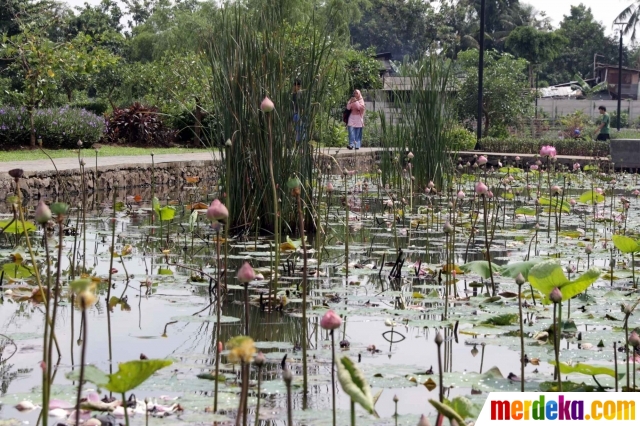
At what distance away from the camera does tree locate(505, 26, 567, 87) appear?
48.6m

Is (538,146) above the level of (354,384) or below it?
above

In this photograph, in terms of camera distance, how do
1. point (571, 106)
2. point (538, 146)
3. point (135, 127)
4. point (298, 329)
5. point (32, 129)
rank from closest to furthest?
point (298, 329), point (32, 129), point (135, 127), point (538, 146), point (571, 106)

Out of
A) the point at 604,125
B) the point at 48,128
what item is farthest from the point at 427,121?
the point at 604,125

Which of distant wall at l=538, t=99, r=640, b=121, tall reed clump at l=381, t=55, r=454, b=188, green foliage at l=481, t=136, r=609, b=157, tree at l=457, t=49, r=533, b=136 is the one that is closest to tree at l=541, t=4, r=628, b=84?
distant wall at l=538, t=99, r=640, b=121

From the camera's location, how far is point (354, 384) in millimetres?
1375

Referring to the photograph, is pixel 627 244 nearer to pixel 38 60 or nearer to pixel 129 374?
pixel 129 374

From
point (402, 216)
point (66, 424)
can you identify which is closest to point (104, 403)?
point (66, 424)

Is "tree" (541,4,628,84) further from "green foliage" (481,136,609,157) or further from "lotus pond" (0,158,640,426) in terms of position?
"lotus pond" (0,158,640,426)

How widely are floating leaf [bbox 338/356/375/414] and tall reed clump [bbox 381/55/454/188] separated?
23.7 feet

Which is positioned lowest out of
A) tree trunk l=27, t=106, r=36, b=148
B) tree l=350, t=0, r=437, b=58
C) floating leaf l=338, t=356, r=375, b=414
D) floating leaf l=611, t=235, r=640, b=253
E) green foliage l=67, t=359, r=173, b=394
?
floating leaf l=611, t=235, r=640, b=253

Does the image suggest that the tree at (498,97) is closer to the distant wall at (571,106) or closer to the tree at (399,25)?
the distant wall at (571,106)

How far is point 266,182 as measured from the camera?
516 cm

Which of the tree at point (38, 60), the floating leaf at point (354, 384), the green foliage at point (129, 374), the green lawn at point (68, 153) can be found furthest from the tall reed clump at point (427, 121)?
the floating leaf at point (354, 384)

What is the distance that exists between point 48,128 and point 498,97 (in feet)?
45.6
